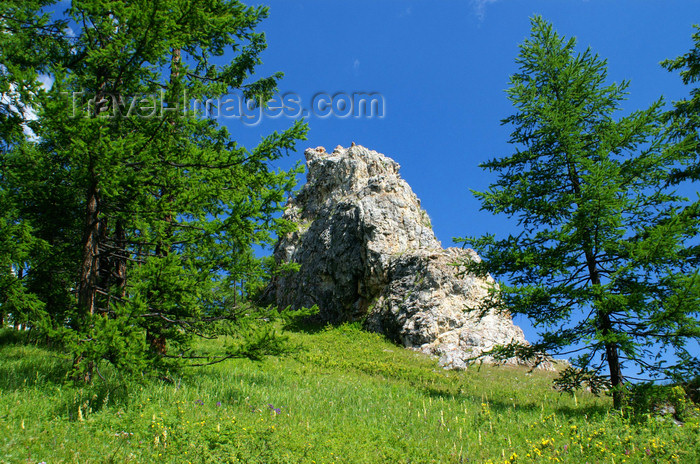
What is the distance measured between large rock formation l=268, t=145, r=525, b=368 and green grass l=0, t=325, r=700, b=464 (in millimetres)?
7794

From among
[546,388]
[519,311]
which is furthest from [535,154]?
[546,388]

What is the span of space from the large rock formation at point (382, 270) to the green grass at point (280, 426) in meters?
7.79

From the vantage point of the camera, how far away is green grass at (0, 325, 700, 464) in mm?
4973

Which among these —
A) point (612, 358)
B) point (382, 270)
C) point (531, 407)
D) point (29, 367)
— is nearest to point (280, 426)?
point (29, 367)

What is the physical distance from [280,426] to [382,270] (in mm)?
21907

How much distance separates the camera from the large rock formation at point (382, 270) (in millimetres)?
21359

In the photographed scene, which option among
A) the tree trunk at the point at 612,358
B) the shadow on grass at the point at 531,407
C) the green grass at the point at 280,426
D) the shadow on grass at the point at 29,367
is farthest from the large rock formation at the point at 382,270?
the shadow on grass at the point at 29,367

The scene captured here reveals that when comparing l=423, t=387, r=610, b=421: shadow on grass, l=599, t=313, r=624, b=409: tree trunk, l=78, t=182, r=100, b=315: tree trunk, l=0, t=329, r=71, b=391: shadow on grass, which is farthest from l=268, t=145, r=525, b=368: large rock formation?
l=78, t=182, r=100, b=315: tree trunk

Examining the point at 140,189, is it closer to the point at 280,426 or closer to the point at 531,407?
the point at 280,426

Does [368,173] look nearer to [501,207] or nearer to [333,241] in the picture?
[333,241]

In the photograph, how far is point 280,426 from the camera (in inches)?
235

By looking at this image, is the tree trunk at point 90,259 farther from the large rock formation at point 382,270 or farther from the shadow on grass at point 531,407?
the large rock formation at point 382,270

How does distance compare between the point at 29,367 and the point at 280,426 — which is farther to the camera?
the point at 29,367

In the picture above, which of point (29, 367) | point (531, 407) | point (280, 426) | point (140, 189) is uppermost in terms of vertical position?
point (140, 189)
